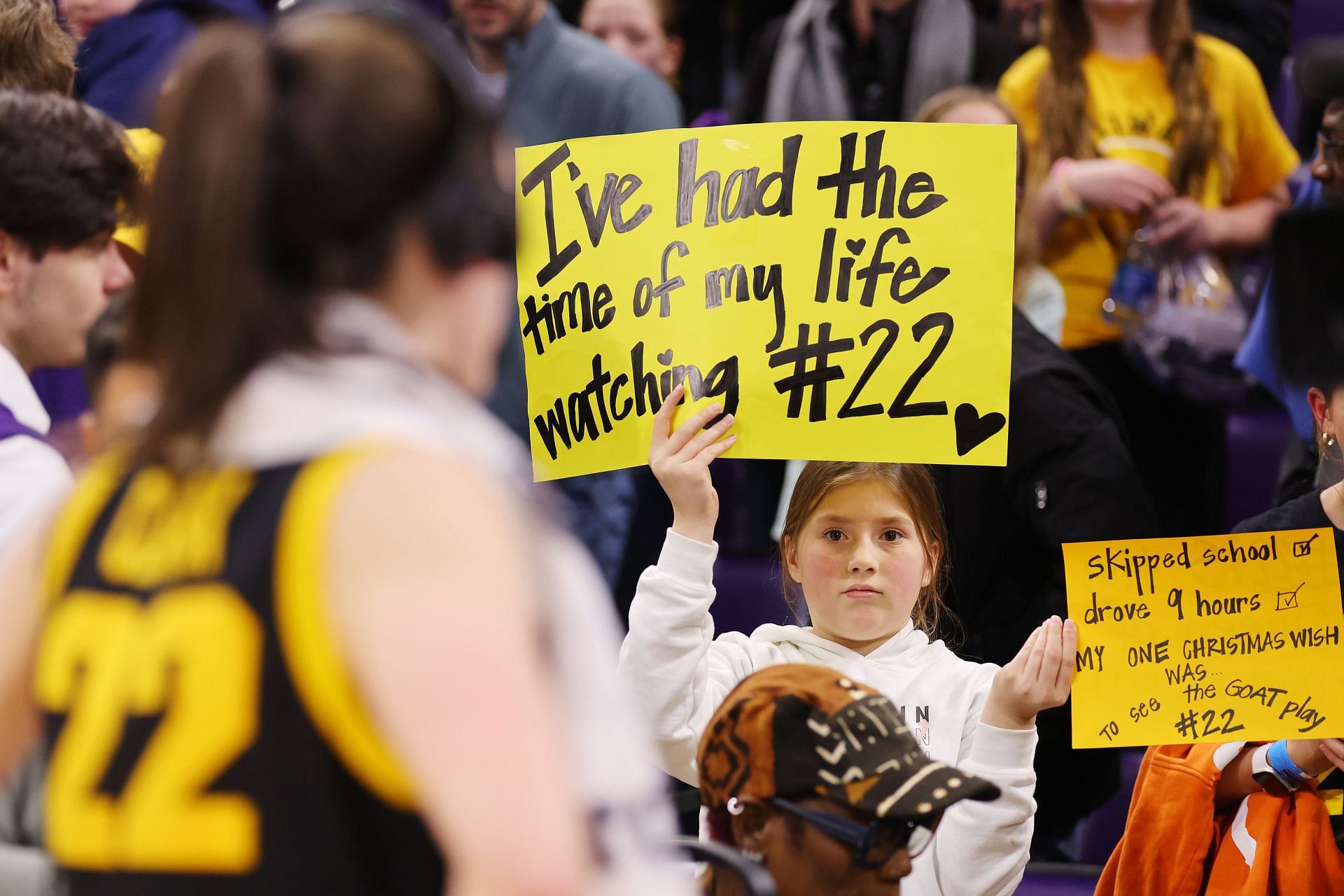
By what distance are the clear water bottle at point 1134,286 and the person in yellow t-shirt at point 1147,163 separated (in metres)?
0.03

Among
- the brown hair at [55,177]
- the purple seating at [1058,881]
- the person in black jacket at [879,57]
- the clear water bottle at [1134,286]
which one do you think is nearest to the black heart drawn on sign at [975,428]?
the purple seating at [1058,881]

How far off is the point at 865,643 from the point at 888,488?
Result: 0.24 m

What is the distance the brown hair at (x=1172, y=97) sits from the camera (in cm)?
407

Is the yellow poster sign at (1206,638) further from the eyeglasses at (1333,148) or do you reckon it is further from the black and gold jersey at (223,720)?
the black and gold jersey at (223,720)

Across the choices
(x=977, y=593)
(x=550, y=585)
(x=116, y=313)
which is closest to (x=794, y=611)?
(x=977, y=593)

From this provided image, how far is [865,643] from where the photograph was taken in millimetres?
2576

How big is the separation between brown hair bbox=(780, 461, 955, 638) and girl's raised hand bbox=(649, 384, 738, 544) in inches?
9.8

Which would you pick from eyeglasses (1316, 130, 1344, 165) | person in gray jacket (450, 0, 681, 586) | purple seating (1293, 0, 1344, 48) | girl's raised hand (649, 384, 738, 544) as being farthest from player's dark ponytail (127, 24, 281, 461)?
purple seating (1293, 0, 1344, 48)

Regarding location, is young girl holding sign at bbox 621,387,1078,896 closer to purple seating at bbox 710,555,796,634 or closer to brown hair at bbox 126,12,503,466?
purple seating at bbox 710,555,796,634

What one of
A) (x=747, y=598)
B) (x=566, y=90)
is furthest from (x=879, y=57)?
(x=747, y=598)

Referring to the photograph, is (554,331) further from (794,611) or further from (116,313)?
(794,611)

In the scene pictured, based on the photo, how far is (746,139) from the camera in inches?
98.5

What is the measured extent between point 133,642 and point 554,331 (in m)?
1.51

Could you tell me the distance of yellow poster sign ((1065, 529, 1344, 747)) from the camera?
7.47ft
